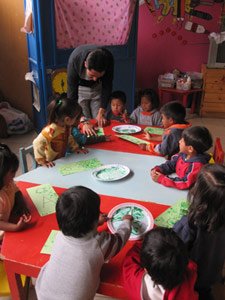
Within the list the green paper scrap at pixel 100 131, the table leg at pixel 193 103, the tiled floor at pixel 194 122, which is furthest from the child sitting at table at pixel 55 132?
the table leg at pixel 193 103

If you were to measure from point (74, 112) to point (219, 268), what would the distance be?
3.87 feet

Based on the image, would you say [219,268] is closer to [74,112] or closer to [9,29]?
[74,112]

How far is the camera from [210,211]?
1.14 metres

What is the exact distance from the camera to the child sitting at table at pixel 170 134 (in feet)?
6.25

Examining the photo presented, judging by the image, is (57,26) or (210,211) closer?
(210,211)

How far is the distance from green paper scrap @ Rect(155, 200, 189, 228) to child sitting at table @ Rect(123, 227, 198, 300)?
0.83 feet

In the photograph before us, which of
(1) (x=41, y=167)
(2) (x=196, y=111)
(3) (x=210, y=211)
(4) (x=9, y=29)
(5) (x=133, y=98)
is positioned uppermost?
(4) (x=9, y=29)

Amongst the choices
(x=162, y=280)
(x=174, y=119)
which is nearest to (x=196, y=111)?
(x=174, y=119)

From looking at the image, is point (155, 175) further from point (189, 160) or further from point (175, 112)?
point (175, 112)

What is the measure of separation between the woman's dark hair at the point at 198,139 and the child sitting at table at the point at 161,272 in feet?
2.31

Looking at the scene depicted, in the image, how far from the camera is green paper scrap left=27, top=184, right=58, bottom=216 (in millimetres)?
1375

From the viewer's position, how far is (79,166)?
1.78 m

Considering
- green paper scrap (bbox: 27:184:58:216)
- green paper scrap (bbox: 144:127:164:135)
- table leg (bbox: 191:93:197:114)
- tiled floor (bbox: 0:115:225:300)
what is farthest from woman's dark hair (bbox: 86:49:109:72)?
table leg (bbox: 191:93:197:114)

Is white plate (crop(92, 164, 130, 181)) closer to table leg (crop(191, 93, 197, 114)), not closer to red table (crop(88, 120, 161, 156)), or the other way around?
red table (crop(88, 120, 161, 156))
